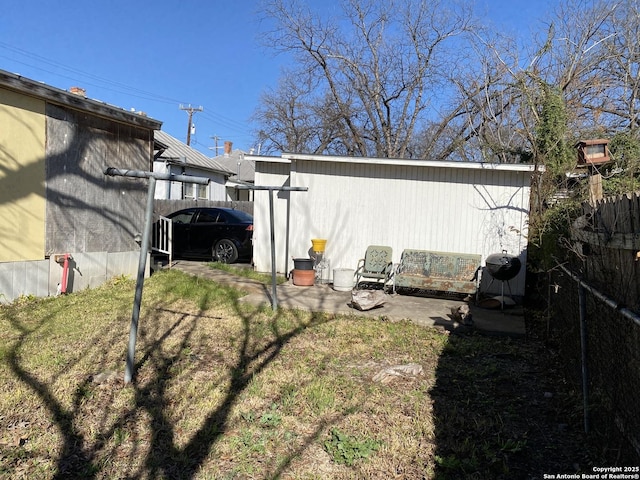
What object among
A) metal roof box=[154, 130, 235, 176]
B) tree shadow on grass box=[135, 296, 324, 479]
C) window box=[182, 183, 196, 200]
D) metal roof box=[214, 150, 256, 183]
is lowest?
tree shadow on grass box=[135, 296, 324, 479]

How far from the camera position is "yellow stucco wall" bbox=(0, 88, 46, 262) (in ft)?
20.6

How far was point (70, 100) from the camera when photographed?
23.0ft

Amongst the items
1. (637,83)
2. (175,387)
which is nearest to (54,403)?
(175,387)

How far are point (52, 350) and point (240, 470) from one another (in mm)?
2947

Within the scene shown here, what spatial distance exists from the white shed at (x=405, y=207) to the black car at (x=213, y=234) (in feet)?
6.23

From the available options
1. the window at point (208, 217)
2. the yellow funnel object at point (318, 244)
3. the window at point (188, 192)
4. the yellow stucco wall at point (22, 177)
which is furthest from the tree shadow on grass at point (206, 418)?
the window at point (188, 192)

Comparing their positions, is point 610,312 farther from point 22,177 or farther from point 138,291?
point 22,177

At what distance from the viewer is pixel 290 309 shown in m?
6.98

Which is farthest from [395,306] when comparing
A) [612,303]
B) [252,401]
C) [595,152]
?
[612,303]

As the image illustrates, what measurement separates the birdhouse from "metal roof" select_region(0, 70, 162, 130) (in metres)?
6.97

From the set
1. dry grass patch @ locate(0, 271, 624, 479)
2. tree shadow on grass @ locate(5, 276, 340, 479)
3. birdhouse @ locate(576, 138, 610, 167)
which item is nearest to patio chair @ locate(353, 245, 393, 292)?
dry grass patch @ locate(0, 271, 624, 479)

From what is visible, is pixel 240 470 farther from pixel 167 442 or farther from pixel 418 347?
pixel 418 347

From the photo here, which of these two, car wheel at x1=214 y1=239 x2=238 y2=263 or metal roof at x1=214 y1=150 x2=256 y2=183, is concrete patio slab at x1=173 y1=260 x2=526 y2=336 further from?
metal roof at x1=214 y1=150 x2=256 y2=183

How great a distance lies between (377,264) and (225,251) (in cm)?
419
